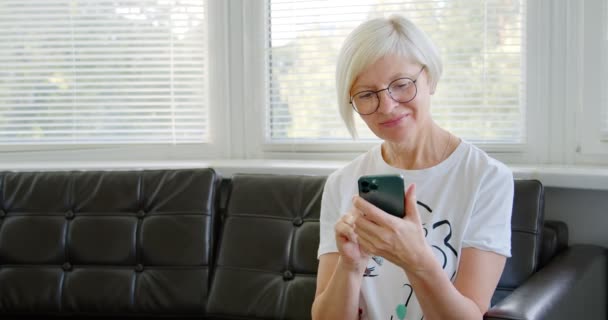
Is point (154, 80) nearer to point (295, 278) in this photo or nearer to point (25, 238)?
point (25, 238)

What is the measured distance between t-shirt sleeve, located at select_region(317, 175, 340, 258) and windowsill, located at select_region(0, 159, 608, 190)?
59 cm

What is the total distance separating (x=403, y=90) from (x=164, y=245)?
3.51 feet

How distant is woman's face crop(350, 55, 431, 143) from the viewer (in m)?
1.61

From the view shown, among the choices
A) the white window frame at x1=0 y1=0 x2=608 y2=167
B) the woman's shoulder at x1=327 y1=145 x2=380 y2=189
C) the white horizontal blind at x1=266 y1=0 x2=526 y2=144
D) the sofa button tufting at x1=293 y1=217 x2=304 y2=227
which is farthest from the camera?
the white horizontal blind at x1=266 y1=0 x2=526 y2=144

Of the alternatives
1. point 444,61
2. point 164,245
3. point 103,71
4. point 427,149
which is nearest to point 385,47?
point 427,149

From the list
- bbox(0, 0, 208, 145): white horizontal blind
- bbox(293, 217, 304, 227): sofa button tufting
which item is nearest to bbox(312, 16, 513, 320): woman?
bbox(293, 217, 304, 227): sofa button tufting

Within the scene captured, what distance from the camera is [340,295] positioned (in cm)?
163

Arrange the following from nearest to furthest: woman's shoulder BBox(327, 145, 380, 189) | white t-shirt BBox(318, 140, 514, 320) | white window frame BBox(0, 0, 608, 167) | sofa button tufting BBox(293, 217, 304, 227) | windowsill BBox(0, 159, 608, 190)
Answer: white t-shirt BBox(318, 140, 514, 320), woman's shoulder BBox(327, 145, 380, 189), windowsill BBox(0, 159, 608, 190), sofa button tufting BBox(293, 217, 304, 227), white window frame BBox(0, 0, 608, 167)

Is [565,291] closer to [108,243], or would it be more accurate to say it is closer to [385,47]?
[385,47]

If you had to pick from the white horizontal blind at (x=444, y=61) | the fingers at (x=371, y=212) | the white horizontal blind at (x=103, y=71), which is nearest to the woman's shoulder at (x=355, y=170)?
the fingers at (x=371, y=212)

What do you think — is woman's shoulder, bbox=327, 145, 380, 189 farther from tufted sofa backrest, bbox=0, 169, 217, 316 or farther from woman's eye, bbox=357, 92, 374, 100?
tufted sofa backrest, bbox=0, 169, 217, 316

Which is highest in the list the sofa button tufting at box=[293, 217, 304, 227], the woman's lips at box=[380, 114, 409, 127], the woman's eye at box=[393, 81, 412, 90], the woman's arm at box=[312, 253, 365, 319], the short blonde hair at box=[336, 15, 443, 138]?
the short blonde hair at box=[336, 15, 443, 138]

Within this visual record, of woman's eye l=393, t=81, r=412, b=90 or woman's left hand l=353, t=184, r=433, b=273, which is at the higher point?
woman's eye l=393, t=81, r=412, b=90

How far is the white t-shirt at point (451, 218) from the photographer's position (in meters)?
1.60
